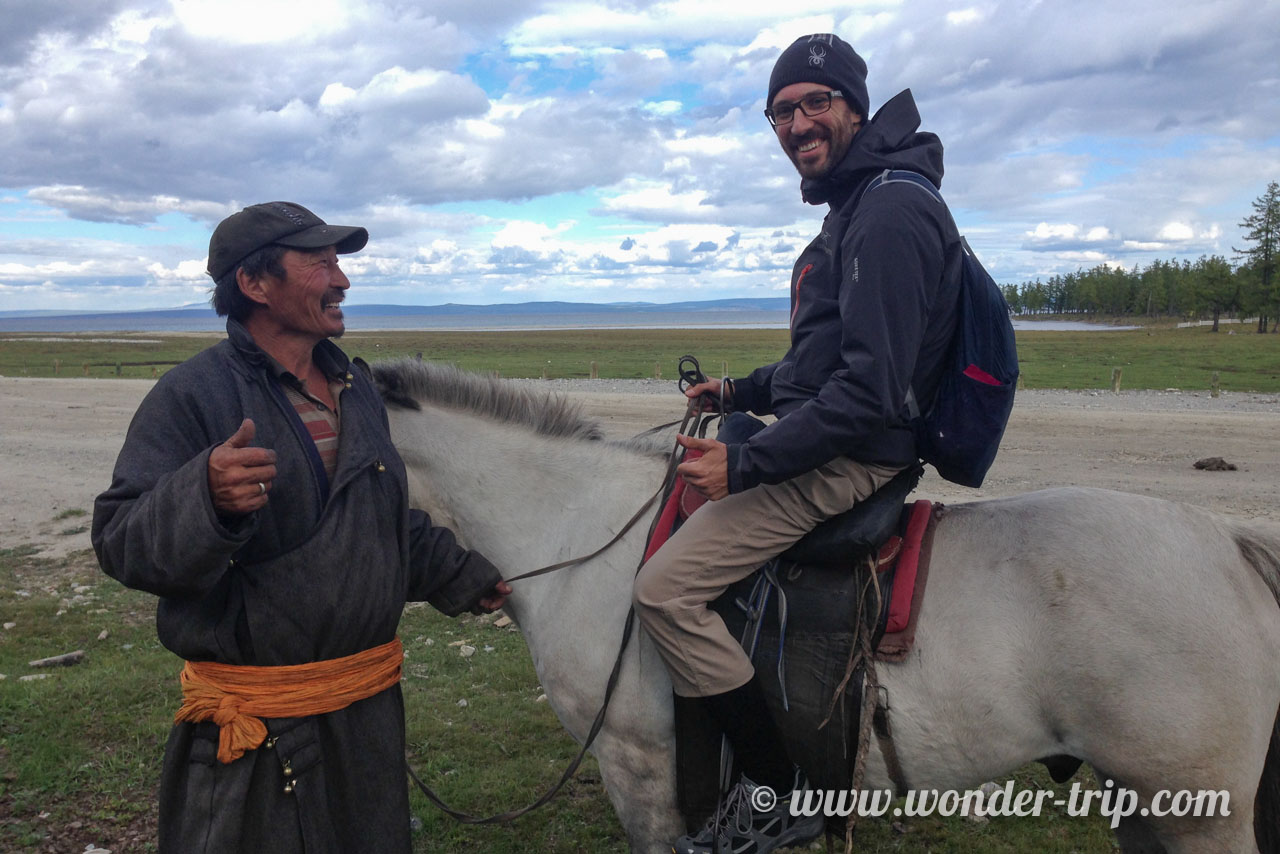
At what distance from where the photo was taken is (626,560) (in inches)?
120

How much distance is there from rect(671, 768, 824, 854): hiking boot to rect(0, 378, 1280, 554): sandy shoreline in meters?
1.60

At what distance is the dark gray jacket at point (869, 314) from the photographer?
2365mm

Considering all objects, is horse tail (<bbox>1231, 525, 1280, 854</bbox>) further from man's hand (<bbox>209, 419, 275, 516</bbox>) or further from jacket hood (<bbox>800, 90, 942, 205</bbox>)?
man's hand (<bbox>209, 419, 275, 516</bbox>)

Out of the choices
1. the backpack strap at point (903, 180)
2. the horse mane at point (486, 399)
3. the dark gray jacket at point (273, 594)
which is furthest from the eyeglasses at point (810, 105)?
the dark gray jacket at point (273, 594)

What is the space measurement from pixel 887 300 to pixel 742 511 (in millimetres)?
839

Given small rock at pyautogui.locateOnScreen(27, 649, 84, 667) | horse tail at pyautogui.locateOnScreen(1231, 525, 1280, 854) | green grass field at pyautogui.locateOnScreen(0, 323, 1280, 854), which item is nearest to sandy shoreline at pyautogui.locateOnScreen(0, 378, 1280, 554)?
green grass field at pyautogui.locateOnScreen(0, 323, 1280, 854)

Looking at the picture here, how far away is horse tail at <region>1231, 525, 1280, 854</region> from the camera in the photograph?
8.64 feet

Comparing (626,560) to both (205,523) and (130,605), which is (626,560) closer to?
(205,523)

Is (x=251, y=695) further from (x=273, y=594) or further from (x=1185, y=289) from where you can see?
(x=1185, y=289)

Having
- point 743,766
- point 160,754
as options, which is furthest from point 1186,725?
point 160,754

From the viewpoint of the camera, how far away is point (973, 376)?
248 cm

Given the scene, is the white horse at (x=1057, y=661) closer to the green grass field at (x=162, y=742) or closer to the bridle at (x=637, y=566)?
the bridle at (x=637, y=566)

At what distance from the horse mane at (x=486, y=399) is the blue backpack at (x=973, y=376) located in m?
1.47

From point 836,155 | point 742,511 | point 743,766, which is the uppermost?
point 836,155
